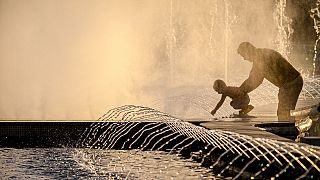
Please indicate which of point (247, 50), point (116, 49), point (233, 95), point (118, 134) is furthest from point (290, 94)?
point (116, 49)

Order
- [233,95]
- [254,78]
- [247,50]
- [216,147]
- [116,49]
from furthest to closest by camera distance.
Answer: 1. [116,49]
2. [233,95]
3. [254,78]
4. [247,50]
5. [216,147]

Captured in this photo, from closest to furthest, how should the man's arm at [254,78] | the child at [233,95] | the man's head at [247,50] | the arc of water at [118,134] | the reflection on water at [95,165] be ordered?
the reflection on water at [95,165] < the man's head at [247,50] < the man's arm at [254,78] < the child at [233,95] < the arc of water at [118,134]

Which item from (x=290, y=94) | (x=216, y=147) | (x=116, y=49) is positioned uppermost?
(x=290, y=94)

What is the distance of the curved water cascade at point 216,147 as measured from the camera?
4141mm

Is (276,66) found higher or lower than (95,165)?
higher

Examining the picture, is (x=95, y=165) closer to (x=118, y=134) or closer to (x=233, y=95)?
(x=233, y=95)

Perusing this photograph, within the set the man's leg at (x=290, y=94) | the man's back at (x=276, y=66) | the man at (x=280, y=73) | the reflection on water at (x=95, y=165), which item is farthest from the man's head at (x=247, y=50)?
the reflection on water at (x=95, y=165)

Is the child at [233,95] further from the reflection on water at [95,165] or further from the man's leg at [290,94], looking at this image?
the reflection on water at [95,165]

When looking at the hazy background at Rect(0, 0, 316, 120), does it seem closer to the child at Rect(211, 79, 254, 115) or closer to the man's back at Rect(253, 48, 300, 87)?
the child at Rect(211, 79, 254, 115)

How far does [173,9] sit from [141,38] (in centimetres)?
145

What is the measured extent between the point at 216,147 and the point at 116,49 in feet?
44.0

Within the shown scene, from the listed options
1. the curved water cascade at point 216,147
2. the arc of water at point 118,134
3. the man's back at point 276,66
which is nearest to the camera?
the curved water cascade at point 216,147

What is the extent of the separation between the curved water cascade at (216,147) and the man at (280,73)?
1.21 meters

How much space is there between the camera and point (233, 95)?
30.2 feet
